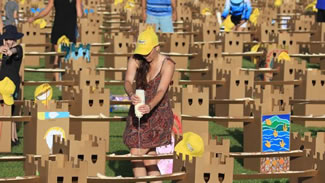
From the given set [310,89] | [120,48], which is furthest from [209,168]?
[120,48]

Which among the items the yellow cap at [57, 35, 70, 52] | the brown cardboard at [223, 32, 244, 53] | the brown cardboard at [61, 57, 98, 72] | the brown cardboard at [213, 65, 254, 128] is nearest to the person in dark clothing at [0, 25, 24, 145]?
the brown cardboard at [61, 57, 98, 72]

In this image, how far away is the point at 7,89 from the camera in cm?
1414

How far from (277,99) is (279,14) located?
15020 mm

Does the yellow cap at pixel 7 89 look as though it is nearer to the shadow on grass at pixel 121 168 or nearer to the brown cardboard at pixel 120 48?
the shadow on grass at pixel 121 168

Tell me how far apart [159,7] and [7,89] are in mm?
6961

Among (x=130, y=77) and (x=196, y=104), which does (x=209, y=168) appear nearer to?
(x=130, y=77)

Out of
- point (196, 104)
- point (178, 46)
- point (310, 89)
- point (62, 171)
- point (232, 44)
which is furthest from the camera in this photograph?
point (232, 44)

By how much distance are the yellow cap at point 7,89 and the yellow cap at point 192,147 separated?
349 centimetres

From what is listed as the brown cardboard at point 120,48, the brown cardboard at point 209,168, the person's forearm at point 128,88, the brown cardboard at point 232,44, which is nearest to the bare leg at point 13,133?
the person's forearm at point 128,88

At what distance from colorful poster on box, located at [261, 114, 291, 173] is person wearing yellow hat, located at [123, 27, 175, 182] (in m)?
1.79

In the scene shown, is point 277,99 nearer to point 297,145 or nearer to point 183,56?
point 297,145

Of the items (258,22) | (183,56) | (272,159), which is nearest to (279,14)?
(258,22)

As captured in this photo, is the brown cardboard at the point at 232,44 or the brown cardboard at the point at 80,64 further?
the brown cardboard at the point at 232,44

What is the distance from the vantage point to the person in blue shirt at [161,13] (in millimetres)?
20750
